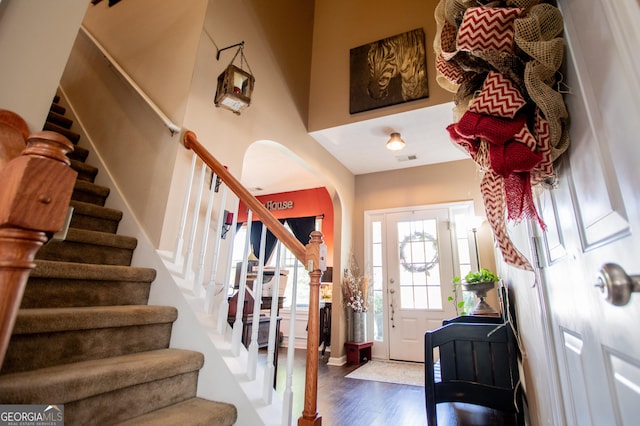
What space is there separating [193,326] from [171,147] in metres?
1.32

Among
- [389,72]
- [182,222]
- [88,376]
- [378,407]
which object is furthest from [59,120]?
[378,407]

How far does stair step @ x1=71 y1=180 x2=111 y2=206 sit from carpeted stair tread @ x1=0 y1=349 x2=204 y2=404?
1.52 m

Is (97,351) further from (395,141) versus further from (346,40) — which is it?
→ (346,40)

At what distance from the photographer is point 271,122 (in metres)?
3.24

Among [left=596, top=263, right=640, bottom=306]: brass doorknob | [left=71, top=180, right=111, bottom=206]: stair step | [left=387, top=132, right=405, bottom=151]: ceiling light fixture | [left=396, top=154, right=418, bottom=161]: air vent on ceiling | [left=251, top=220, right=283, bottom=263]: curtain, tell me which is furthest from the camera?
[left=251, top=220, right=283, bottom=263]: curtain

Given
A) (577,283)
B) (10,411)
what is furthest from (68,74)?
(577,283)

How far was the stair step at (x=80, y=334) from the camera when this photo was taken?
1.21 metres

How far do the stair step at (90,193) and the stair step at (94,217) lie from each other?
26 cm

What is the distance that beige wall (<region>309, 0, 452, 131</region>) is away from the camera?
3527mm

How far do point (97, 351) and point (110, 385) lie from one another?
30 centimetres

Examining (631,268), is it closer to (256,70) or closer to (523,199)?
(523,199)

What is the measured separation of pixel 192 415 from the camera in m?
1.31

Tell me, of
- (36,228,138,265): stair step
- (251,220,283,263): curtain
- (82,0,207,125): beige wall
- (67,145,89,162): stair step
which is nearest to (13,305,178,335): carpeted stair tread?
(36,228,138,265): stair step

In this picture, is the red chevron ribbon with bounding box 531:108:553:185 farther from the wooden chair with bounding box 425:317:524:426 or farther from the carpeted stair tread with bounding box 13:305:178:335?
the carpeted stair tread with bounding box 13:305:178:335
